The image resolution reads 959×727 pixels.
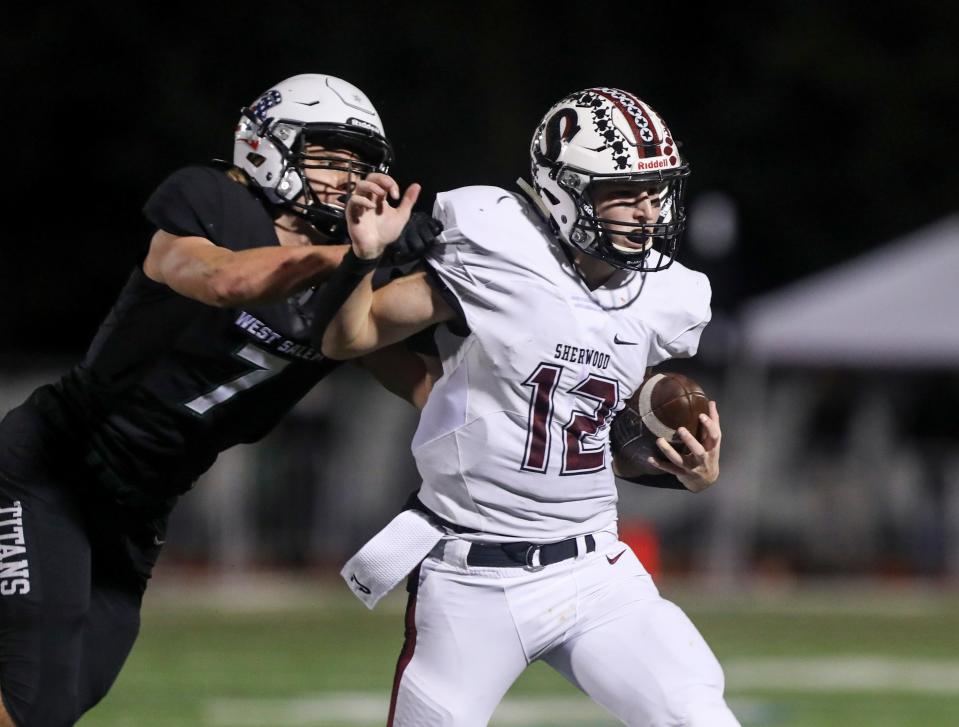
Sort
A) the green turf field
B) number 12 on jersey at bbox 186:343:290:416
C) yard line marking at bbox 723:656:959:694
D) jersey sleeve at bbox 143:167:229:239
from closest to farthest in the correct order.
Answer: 1. jersey sleeve at bbox 143:167:229:239
2. number 12 on jersey at bbox 186:343:290:416
3. the green turf field
4. yard line marking at bbox 723:656:959:694

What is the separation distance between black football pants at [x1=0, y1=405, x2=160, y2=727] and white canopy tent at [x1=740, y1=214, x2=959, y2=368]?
10.4 metres

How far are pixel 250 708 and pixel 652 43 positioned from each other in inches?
625

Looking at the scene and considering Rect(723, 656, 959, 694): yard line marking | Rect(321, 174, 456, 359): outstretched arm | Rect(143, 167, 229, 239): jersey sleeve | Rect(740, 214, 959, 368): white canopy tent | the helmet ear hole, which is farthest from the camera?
Rect(740, 214, 959, 368): white canopy tent

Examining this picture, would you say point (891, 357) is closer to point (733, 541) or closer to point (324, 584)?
point (733, 541)

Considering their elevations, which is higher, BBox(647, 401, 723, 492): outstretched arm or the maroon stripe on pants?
BBox(647, 401, 723, 492): outstretched arm

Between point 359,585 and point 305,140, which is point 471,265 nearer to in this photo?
point 305,140

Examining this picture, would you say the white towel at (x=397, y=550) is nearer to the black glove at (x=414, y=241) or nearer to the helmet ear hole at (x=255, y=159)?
the black glove at (x=414, y=241)

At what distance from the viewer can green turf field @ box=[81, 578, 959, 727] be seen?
23.9 ft

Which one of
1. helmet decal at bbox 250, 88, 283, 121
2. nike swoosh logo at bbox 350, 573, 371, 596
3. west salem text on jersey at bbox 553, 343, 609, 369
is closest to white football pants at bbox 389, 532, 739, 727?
nike swoosh logo at bbox 350, 573, 371, 596

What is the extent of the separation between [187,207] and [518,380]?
838 millimetres

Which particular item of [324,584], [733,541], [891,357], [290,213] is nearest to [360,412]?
[324,584]

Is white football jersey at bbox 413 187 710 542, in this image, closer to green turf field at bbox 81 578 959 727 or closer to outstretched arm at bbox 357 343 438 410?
outstretched arm at bbox 357 343 438 410

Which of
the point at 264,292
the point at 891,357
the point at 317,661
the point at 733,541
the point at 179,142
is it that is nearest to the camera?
the point at 264,292

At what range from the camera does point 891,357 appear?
Answer: 47.3ft
